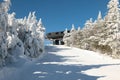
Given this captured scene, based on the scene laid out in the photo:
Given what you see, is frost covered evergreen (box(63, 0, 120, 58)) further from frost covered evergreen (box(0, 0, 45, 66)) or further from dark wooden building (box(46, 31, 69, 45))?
dark wooden building (box(46, 31, 69, 45))

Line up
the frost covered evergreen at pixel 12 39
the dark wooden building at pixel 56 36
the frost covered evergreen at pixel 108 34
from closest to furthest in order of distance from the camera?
the frost covered evergreen at pixel 12 39 < the frost covered evergreen at pixel 108 34 < the dark wooden building at pixel 56 36

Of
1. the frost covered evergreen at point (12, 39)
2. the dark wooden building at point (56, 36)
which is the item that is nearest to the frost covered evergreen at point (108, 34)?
the frost covered evergreen at point (12, 39)

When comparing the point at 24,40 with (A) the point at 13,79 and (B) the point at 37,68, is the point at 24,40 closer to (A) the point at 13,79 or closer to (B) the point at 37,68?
(B) the point at 37,68

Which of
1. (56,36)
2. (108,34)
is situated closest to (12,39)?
(108,34)

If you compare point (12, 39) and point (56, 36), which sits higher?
point (56, 36)

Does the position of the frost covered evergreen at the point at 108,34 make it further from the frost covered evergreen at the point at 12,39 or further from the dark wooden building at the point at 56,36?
the dark wooden building at the point at 56,36

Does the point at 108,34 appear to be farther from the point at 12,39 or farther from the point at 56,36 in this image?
the point at 56,36

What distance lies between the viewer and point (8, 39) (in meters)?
26.0

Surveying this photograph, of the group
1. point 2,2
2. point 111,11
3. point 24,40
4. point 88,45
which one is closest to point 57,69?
point 2,2

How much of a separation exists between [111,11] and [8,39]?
28003mm

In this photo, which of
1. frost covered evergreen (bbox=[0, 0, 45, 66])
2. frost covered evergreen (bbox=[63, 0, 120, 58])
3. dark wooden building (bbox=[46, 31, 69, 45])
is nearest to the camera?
frost covered evergreen (bbox=[0, 0, 45, 66])

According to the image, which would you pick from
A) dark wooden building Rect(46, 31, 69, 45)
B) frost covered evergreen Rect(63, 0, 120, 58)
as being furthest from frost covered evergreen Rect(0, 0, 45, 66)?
dark wooden building Rect(46, 31, 69, 45)

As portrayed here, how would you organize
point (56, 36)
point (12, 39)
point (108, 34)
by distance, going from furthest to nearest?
point (56, 36)
point (108, 34)
point (12, 39)

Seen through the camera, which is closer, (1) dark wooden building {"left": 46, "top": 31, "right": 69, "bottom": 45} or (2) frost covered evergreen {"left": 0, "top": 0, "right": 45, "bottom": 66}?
(2) frost covered evergreen {"left": 0, "top": 0, "right": 45, "bottom": 66}
